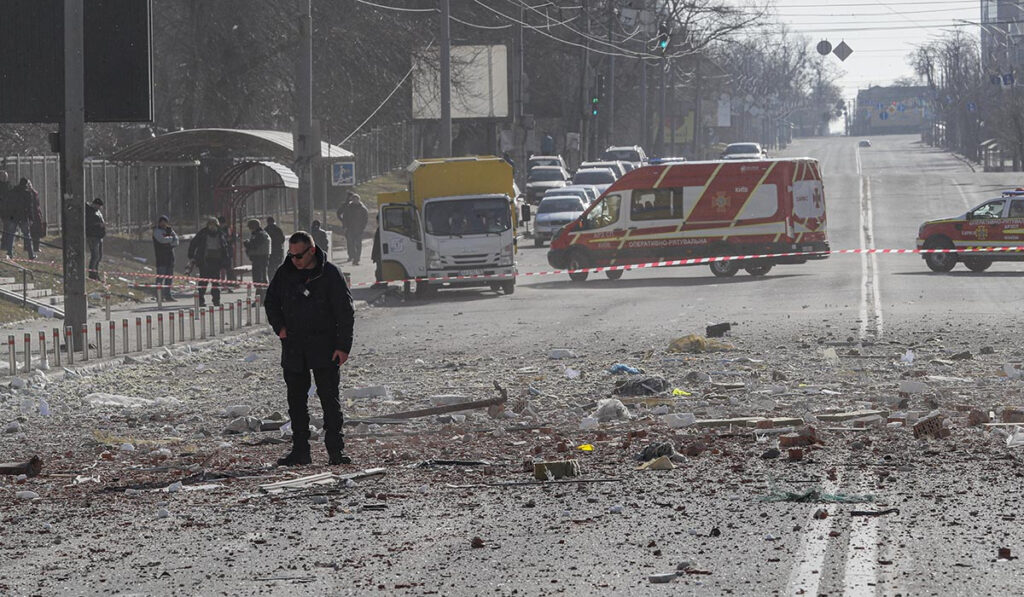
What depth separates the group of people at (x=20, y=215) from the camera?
30.2 metres

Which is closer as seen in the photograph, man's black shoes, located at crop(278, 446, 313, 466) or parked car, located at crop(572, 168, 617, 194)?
man's black shoes, located at crop(278, 446, 313, 466)

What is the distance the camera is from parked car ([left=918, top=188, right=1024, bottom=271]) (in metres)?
33.2

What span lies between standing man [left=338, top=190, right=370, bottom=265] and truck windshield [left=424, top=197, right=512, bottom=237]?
6274 millimetres

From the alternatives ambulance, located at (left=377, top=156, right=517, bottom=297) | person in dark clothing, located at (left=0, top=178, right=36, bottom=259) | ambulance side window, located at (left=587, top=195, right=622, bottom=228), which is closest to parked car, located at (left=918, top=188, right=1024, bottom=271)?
ambulance side window, located at (left=587, top=195, right=622, bottom=228)

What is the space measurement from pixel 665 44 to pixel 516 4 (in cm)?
916

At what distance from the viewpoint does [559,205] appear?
49094 mm

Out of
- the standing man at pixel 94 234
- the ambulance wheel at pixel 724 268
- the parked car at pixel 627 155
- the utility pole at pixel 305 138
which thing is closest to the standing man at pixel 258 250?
the utility pole at pixel 305 138

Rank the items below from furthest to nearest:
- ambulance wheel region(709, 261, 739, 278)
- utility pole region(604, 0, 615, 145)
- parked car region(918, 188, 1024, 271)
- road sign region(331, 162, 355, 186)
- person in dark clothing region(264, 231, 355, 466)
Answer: utility pole region(604, 0, 615, 145)
road sign region(331, 162, 355, 186)
ambulance wheel region(709, 261, 739, 278)
parked car region(918, 188, 1024, 271)
person in dark clothing region(264, 231, 355, 466)

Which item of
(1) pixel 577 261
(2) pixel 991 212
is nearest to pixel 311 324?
(1) pixel 577 261

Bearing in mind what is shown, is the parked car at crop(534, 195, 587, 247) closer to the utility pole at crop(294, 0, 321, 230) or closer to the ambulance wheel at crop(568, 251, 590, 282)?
the ambulance wheel at crop(568, 251, 590, 282)

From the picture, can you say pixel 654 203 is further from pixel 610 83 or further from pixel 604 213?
pixel 610 83

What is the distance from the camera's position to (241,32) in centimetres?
4250

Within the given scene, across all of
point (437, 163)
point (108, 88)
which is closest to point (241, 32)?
point (437, 163)

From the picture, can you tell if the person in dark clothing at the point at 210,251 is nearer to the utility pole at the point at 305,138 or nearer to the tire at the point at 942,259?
the utility pole at the point at 305,138
